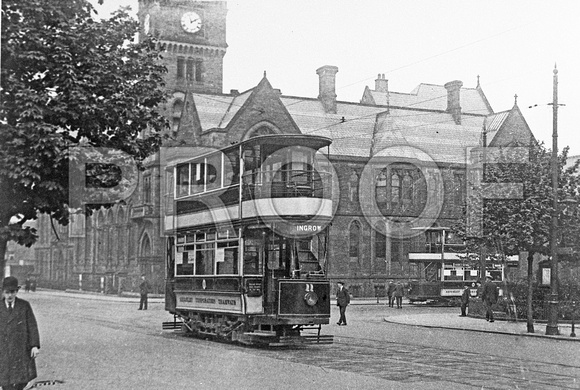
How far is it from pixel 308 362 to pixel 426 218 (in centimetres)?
4926

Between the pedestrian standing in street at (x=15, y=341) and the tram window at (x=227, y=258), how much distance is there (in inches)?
394

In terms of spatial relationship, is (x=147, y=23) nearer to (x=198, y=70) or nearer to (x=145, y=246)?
(x=145, y=246)

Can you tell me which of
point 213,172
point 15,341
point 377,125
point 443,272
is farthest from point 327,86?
point 15,341

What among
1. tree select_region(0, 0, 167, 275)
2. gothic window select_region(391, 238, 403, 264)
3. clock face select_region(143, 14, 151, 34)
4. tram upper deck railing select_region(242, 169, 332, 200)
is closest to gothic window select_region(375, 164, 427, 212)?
gothic window select_region(391, 238, 403, 264)

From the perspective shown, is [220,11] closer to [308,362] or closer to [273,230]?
[273,230]

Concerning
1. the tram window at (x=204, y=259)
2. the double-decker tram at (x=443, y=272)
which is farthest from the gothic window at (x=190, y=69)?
the tram window at (x=204, y=259)

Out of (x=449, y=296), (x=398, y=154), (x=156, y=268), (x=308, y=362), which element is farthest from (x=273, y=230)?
(x=398, y=154)

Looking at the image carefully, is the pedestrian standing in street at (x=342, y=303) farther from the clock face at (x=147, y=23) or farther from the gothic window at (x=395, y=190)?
the gothic window at (x=395, y=190)

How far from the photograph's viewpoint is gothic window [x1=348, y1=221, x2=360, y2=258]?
198 ft

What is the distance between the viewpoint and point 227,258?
66.0 ft

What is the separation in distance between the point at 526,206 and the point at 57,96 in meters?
17.1

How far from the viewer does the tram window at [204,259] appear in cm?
2116

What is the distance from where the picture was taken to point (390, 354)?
17.9 meters

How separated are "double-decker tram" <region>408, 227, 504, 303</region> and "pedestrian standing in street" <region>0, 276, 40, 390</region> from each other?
119 feet
